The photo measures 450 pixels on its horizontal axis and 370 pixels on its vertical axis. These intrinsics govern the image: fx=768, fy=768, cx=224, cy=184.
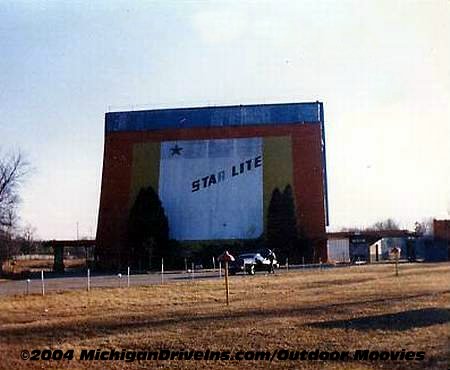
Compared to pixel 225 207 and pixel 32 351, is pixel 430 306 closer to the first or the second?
pixel 32 351

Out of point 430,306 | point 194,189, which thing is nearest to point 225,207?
point 194,189

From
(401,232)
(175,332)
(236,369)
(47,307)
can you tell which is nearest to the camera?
(236,369)

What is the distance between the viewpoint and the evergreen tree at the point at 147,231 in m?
64.9

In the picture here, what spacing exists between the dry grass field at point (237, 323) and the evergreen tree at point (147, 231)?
3884 centimetres

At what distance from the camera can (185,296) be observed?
24.8 m

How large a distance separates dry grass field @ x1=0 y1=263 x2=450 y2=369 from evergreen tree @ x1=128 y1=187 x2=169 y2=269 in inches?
1529

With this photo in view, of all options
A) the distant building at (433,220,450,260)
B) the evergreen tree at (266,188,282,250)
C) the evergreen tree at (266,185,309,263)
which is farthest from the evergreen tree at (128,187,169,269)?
the distant building at (433,220,450,260)

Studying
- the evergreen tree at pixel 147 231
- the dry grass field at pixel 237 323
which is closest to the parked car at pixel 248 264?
the dry grass field at pixel 237 323

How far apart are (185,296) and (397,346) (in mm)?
12821

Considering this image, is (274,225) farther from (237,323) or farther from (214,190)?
(237,323)

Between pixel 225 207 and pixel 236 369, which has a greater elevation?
pixel 225 207

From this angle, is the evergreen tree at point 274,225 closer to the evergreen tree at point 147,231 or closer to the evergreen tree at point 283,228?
the evergreen tree at point 283,228

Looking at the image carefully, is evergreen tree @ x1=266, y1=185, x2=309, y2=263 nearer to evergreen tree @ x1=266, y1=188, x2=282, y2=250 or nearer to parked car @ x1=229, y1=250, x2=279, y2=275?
evergreen tree @ x1=266, y1=188, x2=282, y2=250

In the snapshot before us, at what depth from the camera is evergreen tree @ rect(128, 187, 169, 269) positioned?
64938mm
